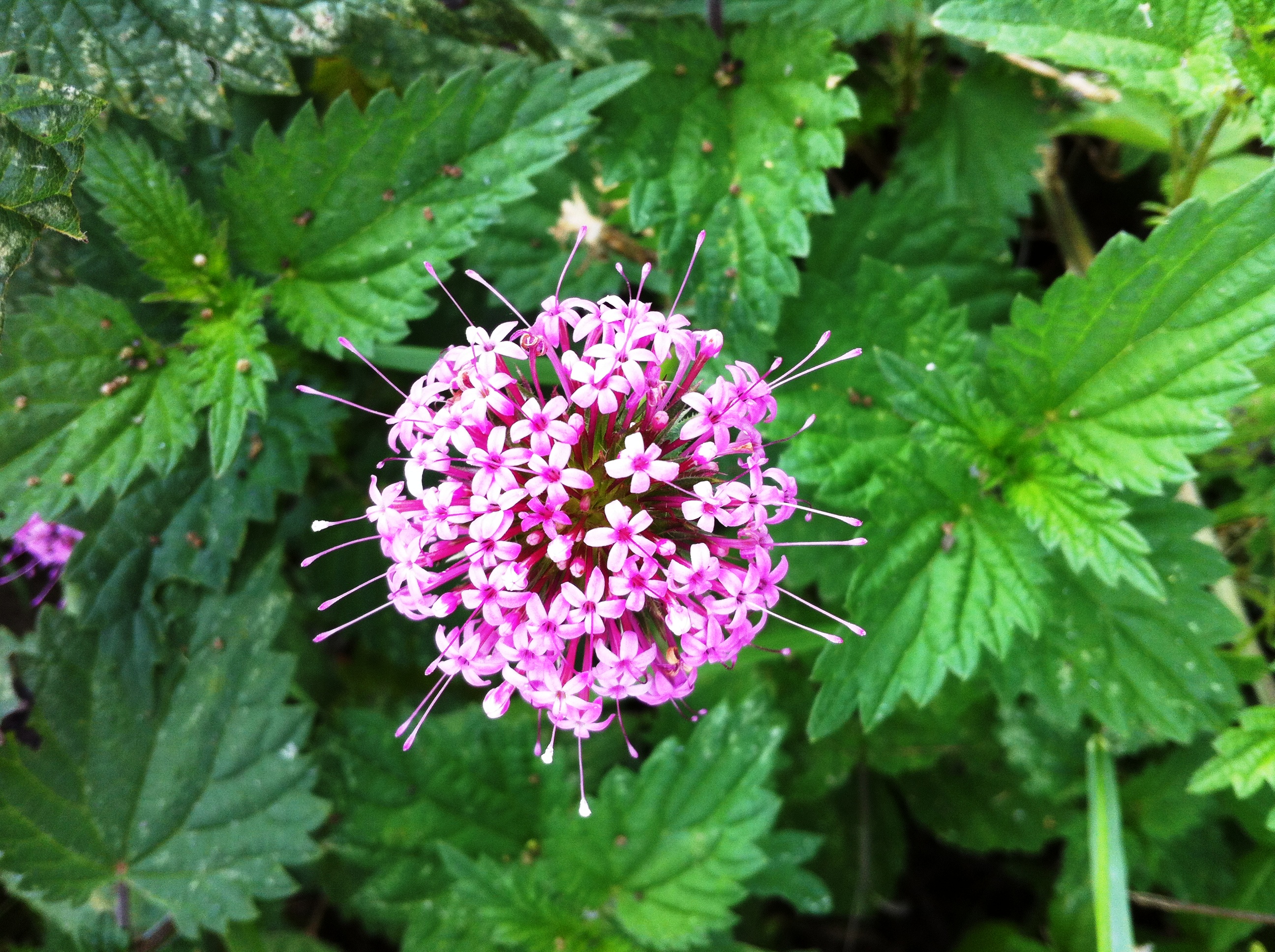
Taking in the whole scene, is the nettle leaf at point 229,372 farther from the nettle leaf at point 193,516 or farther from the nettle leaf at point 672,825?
the nettle leaf at point 672,825

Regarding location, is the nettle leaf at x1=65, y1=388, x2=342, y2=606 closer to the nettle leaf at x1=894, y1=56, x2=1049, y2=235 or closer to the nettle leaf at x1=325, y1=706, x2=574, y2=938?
the nettle leaf at x1=325, y1=706, x2=574, y2=938

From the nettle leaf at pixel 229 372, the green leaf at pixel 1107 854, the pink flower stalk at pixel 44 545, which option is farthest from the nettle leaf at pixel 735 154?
the pink flower stalk at pixel 44 545

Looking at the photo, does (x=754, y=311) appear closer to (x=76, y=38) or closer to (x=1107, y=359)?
(x=1107, y=359)

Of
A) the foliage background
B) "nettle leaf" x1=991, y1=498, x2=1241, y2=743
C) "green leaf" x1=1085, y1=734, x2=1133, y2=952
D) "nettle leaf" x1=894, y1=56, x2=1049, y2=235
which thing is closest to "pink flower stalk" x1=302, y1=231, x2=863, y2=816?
the foliage background

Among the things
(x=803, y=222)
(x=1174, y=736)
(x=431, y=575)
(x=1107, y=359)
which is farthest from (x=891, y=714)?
(x=431, y=575)

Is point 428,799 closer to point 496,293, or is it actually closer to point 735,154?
point 496,293

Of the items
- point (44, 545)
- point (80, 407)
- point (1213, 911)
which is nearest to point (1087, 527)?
point (1213, 911)
